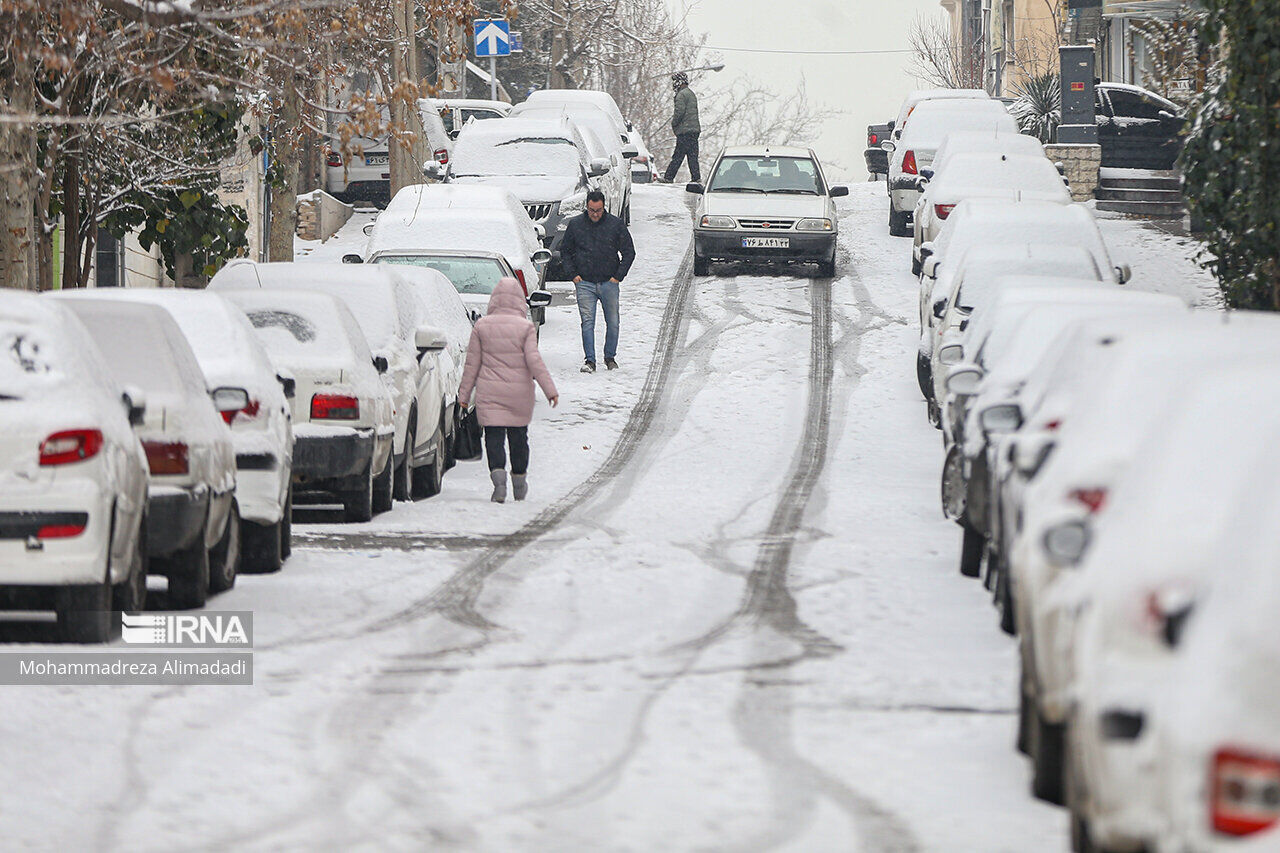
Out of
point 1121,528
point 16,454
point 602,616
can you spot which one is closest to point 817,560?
point 602,616

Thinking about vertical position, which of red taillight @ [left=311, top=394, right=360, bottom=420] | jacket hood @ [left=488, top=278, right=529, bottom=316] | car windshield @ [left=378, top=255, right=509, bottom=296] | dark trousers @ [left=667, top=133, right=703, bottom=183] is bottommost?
red taillight @ [left=311, top=394, right=360, bottom=420]

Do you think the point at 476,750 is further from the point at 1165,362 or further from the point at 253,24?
the point at 253,24

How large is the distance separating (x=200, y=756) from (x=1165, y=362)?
338 cm

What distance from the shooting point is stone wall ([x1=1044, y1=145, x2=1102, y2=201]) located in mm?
35656

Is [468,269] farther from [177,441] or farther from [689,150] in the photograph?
[689,150]

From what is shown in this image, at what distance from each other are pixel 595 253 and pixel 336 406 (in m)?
8.90

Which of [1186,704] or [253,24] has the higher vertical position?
[253,24]

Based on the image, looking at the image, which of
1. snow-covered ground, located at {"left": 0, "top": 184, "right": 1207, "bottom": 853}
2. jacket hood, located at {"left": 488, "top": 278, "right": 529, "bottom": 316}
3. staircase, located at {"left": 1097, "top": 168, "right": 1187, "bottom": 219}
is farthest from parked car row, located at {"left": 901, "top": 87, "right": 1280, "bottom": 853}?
staircase, located at {"left": 1097, "top": 168, "right": 1187, "bottom": 219}

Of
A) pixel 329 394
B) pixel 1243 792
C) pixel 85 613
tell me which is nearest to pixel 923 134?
pixel 329 394

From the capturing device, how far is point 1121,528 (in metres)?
5.21

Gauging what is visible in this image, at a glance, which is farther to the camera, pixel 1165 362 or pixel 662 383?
pixel 662 383

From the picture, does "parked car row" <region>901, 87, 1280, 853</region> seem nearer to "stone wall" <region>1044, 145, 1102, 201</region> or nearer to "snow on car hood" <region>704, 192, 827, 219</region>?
"snow on car hood" <region>704, 192, 827, 219</region>

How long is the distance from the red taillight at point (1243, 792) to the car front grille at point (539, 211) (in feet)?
79.7

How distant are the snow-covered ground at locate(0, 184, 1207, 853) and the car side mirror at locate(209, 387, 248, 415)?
38.2 inches
